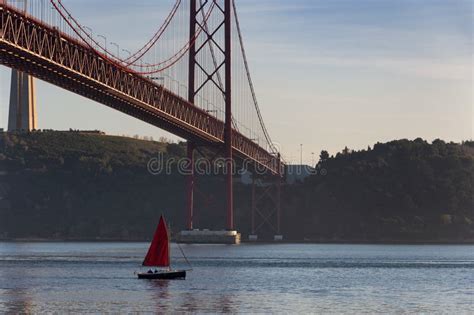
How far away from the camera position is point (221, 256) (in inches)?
4569

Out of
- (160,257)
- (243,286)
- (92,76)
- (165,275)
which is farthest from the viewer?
(92,76)

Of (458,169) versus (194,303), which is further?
(458,169)

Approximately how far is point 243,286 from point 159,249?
5493mm

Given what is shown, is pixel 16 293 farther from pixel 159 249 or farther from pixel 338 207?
pixel 338 207

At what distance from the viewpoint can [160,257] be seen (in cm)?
8219

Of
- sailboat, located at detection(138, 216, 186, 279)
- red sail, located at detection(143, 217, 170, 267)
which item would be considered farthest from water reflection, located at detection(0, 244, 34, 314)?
red sail, located at detection(143, 217, 170, 267)

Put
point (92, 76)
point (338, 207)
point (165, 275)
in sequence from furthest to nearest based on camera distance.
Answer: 1. point (338, 207)
2. point (92, 76)
3. point (165, 275)

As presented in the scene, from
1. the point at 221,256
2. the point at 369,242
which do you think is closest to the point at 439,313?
the point at 221,256

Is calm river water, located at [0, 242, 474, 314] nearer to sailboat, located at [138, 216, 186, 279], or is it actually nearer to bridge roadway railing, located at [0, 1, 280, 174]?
sailboat, located at [138, 216, 186, 279]

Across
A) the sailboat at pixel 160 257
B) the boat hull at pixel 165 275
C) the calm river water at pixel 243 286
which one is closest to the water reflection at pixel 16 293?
the calm river water at pixel 243 286

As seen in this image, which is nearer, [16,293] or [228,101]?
[16,293]

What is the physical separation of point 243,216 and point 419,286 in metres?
106

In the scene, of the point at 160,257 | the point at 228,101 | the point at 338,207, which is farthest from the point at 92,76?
the point at 338,207

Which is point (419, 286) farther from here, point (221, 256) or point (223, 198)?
point (223, 198)
